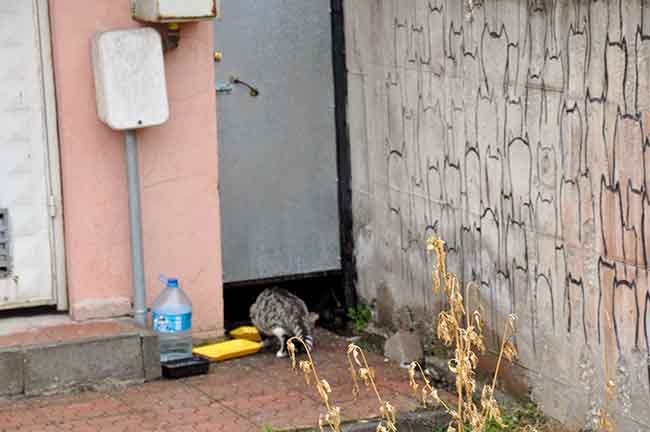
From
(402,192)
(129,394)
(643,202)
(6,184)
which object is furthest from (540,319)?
(6,184)

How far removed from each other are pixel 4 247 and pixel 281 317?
6.38 ft

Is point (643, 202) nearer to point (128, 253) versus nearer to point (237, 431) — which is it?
point (237, 431)

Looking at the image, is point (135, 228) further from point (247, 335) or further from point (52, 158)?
point (247, 335)

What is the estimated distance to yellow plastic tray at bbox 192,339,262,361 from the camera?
886 centimetres

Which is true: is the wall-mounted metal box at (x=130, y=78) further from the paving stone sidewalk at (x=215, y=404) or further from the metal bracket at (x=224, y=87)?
the paving stone sidewalk at (x=215, y=404)

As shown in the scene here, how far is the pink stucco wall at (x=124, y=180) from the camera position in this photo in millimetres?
8555

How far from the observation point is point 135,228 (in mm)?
8664

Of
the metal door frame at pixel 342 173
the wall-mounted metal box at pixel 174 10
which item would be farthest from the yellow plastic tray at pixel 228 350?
the wall-mounted metal box at pixel 174 10

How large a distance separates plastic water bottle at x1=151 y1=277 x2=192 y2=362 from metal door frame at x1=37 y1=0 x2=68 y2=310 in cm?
67

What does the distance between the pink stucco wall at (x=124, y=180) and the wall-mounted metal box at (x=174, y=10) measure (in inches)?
11.5

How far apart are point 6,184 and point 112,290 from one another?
1.02 metres

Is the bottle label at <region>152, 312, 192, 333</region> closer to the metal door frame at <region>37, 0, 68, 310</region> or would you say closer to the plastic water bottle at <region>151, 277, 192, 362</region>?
the plastic water bottle at <region>151, 277, 192, 362</region>

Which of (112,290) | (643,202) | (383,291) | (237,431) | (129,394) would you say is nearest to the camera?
(643,202)

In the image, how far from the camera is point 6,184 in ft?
28.1
